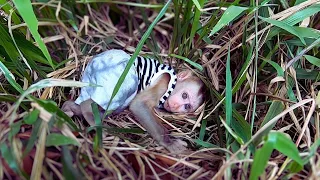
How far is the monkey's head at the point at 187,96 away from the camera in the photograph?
191 centimetres

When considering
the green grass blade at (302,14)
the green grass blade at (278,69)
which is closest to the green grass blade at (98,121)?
the green grass blade at (278,69)

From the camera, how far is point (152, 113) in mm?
1761

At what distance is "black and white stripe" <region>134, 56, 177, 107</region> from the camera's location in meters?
1.84

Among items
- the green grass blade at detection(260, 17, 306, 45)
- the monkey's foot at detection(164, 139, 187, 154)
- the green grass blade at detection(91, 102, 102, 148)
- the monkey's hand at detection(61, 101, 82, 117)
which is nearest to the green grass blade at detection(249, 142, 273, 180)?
the monkey's foot at detection(164, 139, 187, 154)

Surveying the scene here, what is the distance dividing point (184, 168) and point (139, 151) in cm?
15

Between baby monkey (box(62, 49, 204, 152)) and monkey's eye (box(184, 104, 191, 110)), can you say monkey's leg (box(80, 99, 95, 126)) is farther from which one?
monkey's eye (box(184, 104, 191, 110))

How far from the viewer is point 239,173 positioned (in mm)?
1397

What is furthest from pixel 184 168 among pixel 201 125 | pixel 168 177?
pixel 201 125

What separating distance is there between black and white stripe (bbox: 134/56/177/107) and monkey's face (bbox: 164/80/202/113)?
0.13ft

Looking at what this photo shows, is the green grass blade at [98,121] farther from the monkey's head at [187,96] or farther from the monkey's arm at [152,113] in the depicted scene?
the monkey's head at [187,96]

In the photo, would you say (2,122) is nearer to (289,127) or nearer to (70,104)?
(70,104)

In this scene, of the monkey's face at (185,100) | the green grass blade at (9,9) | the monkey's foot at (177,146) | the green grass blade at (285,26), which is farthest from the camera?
the monkey's face at (185,100)

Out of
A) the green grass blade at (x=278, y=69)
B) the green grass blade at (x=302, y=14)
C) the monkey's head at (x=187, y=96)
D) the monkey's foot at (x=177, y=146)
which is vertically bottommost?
the monkey's foot at (x=177, y=146)

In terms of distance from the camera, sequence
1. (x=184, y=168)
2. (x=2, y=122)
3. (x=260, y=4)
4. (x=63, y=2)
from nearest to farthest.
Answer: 1. (x=2, y=122)
2. (x=184, y=168)
3. (x=260, y=4)
4. (x=63, y=2)
